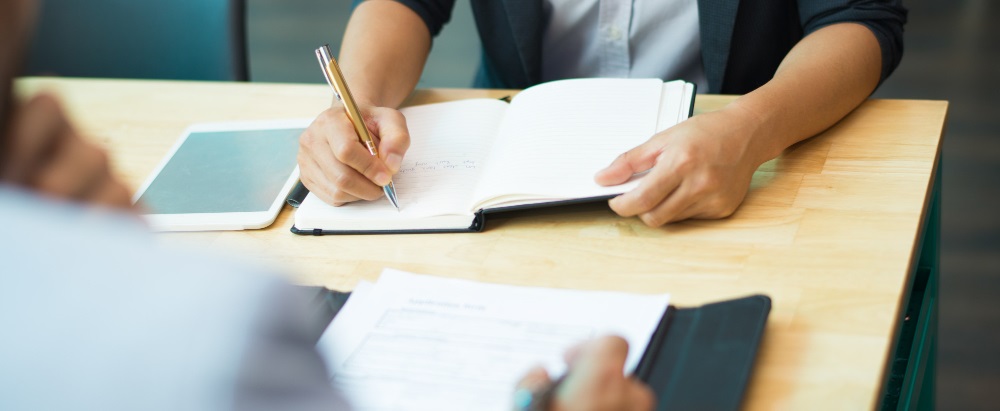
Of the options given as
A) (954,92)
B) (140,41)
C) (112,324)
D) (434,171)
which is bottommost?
(954,92)

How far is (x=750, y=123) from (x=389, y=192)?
371mm

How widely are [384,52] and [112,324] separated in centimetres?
95

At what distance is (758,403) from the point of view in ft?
2.08

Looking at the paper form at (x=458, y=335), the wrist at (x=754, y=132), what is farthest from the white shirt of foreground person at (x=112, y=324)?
the wrist at (x=754, y=132)

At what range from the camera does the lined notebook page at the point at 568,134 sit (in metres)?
0.91

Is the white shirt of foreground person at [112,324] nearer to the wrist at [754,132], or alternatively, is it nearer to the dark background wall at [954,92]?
the wrist at [754,132]

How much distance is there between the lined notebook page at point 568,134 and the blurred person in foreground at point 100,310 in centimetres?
57

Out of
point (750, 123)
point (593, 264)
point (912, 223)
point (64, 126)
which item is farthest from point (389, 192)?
point (64, 126)

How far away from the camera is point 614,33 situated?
4.35 feet

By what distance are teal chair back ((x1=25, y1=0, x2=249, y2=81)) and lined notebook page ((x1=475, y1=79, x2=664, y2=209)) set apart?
767 millimetres

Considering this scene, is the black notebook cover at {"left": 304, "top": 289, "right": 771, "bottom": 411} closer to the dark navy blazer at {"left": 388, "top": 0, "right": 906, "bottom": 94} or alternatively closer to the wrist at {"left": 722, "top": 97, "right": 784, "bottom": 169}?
the wrist at {"left": 722, "top": 97, "right": 784, "bottom": 169}

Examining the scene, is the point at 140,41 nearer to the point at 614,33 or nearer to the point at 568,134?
the point at 614,33

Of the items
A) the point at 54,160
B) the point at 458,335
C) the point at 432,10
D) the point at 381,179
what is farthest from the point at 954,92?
the point at 54,160

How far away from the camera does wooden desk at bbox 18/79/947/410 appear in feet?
2.24
